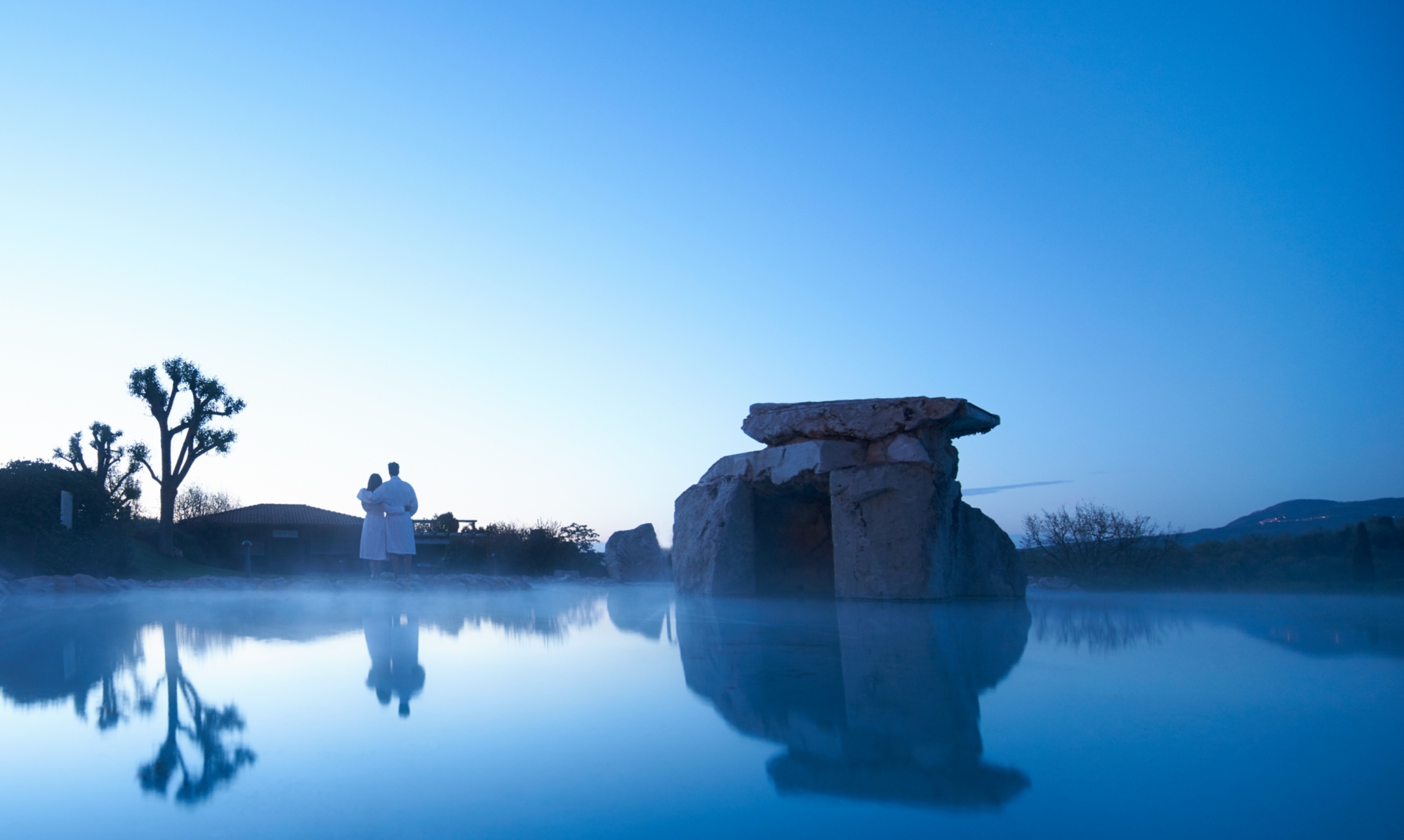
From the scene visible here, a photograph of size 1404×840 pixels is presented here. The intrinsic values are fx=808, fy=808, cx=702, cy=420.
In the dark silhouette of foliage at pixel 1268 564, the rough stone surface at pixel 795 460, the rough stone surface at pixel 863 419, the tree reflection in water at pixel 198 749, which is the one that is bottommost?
the dark silhouette of foliage at pixel 1268 564

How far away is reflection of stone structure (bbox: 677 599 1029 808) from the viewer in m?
1.80

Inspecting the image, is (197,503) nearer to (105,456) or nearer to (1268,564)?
(105,456)

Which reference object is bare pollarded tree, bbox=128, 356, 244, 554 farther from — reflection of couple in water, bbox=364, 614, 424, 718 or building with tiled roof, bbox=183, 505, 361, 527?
reflection of couple in water, bbox=364, 614, 424, 718

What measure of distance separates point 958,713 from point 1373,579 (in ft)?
34.8

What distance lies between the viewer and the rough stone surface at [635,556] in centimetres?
1466

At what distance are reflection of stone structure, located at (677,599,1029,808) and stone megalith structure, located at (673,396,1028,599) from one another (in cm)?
217

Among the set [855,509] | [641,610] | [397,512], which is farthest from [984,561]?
[397,512]

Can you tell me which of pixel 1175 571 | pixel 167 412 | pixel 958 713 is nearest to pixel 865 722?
pixel 958 713

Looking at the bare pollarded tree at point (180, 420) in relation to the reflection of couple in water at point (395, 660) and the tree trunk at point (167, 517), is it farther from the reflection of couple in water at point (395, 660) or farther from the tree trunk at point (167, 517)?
the reflection of couple in water at point (395, 660)

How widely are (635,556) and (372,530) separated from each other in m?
4.96

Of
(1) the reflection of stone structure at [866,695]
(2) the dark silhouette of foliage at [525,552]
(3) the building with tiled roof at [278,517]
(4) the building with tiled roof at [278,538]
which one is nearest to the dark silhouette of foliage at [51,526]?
(2) the dark silhouette of foliage at [525,552]

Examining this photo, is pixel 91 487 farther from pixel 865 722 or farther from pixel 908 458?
pixel 865 722

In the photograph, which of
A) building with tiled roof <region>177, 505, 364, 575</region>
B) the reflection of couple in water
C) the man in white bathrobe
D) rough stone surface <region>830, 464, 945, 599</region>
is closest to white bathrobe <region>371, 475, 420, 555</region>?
the man in white bathrobe

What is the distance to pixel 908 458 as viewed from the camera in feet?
25.2
